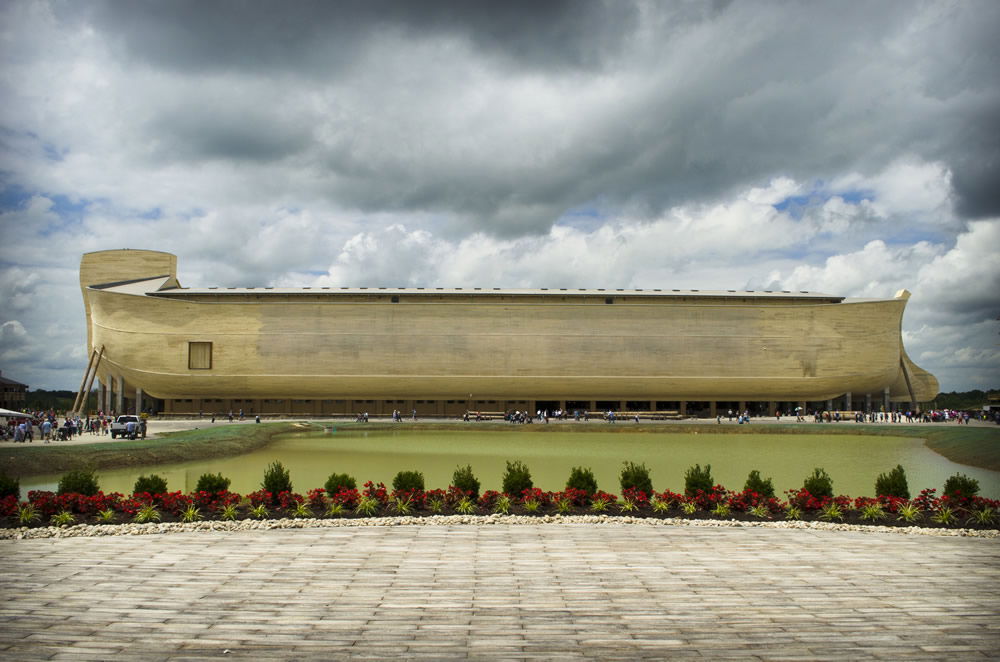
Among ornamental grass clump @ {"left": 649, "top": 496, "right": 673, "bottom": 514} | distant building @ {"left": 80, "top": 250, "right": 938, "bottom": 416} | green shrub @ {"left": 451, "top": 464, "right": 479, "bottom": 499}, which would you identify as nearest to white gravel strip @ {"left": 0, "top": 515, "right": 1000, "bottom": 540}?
ornamental grass clump @ {"left": 649, "top": 496, "right": 673, "bottom": 514}

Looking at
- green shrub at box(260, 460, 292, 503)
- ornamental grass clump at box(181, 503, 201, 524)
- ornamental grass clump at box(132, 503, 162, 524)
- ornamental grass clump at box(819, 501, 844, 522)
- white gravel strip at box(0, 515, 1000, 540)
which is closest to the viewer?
white gravel strip at box(0, 515, 1000, 540)

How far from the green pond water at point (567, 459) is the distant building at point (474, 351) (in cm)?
2138

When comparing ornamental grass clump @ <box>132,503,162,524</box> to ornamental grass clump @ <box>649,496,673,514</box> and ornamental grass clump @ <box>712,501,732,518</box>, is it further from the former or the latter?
ornamental grass clump @ <box>712,501,732,518</box>

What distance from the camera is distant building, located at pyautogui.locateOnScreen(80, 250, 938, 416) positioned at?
6191cm

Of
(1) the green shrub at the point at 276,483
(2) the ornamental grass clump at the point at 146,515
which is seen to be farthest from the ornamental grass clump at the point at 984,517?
(2) the ornamental grass clump at the point at 146,515

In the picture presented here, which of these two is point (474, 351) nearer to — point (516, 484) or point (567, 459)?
point (567, 459)

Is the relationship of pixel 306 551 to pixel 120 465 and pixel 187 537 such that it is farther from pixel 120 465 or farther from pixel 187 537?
pixel 120 465

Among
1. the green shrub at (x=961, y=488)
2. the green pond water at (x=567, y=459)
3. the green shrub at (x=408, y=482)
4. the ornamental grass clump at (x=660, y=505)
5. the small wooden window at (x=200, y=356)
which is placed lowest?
the green pond water at (x=567, y=459)

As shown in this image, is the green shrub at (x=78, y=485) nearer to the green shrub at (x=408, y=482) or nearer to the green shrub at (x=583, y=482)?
the green shrub at (x=408, y=482)

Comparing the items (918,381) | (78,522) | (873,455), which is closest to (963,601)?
(78,522)

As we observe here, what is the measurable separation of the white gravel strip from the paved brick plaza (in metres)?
0.47

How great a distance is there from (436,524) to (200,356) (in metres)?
57.6

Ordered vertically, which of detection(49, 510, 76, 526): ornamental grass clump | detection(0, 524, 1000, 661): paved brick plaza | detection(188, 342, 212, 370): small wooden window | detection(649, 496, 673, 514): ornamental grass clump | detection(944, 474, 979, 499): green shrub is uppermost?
detection(188, 342, 212, 370): small wooden window

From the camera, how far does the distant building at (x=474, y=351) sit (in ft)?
203
